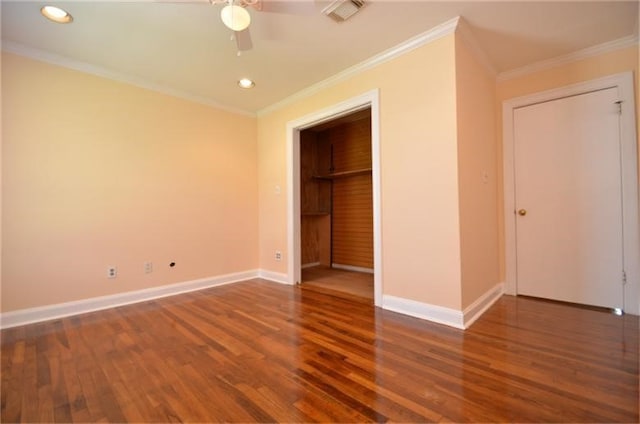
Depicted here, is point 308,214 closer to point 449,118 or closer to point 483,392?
point 449,118

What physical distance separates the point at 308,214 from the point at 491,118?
118 inches

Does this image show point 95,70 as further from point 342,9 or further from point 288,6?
point 342,9

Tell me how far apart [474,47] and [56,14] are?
3.49m

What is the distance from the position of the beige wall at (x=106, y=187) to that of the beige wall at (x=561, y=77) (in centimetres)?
336

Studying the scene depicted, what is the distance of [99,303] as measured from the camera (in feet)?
9.54

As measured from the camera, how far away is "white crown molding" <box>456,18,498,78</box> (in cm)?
237

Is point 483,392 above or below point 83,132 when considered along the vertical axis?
below

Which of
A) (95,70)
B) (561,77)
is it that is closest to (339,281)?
(561,77)

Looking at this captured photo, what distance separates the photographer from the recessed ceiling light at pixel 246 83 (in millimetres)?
3269

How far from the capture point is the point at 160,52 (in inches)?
105

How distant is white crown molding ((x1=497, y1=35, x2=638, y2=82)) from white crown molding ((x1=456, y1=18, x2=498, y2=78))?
0.18m

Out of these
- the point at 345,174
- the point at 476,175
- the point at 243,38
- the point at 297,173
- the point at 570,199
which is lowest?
the point at 570,199

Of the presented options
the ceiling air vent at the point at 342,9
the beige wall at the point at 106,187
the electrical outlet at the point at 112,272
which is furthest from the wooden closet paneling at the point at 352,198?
the electrical outlet at the point at 112,272

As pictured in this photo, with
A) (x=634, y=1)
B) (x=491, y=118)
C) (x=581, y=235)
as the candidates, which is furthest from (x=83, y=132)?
(x=581, y=235)
